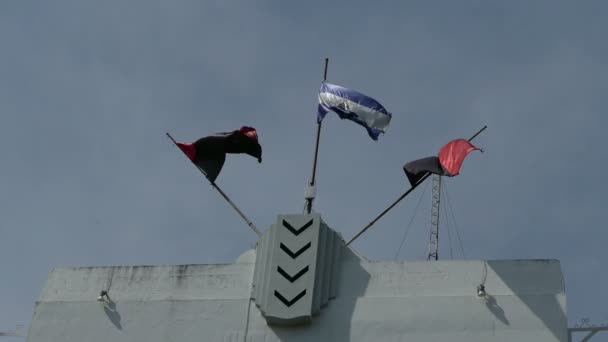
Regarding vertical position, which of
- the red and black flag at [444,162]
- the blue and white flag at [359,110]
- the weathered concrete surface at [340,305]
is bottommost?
the weathered concrete surface at [340,305]

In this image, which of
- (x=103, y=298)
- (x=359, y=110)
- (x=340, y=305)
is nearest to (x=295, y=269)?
(x=340, y=305)

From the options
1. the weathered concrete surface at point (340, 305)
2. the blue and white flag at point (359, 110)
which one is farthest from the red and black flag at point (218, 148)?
the weathered concrete surface at point (340, 305)

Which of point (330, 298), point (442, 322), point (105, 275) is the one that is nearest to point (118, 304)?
point (105, 275)

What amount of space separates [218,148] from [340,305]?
589 cm

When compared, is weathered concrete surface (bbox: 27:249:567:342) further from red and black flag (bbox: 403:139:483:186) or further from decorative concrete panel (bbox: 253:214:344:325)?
red and black flag (bbox: 403:139:483:186)

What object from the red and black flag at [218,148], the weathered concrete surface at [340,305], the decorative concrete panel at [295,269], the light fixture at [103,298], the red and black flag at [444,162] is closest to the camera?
the weathered concrete surface at [340,305]

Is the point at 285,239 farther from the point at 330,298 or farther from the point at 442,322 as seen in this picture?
the point at 442,322

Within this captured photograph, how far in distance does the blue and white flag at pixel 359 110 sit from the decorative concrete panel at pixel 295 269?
417 cm

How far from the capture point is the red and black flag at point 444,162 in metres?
30.0

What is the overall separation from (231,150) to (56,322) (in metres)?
6.07

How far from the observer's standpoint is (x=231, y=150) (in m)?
32.1

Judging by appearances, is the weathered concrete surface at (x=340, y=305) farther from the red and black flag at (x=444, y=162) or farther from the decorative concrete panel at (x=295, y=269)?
the red and black flag at (x=444, y=162)

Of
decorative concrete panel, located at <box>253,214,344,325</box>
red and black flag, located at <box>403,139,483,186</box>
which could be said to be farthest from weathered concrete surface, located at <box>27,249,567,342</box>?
red and black flag, located at <box>403,139,483,186</box>

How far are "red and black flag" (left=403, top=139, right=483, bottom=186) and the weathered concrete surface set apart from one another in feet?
8.97
